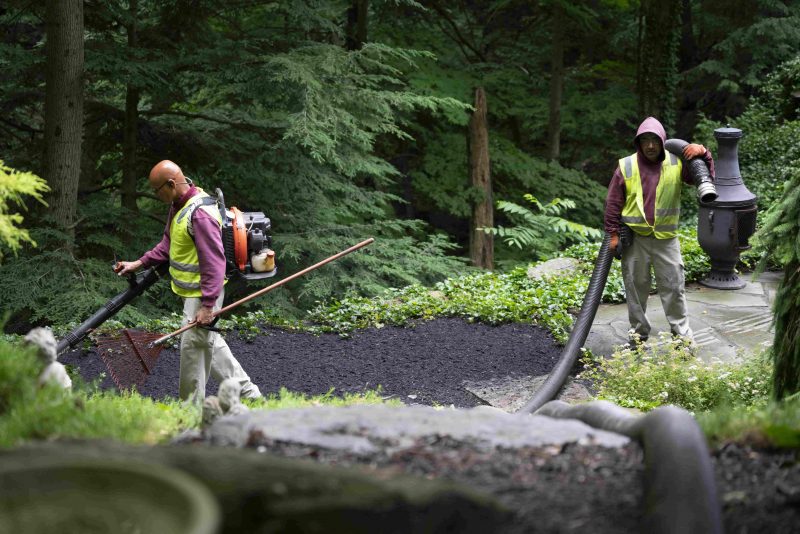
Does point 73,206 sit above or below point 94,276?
above

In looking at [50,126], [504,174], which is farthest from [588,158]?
[50,126]

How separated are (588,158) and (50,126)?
1198 cm

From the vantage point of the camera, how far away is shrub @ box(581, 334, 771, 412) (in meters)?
7.30

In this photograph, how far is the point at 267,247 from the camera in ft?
23.7

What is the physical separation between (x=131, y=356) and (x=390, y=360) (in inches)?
106

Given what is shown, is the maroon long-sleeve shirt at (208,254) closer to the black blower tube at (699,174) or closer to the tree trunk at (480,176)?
the black blower tube at (699,174)

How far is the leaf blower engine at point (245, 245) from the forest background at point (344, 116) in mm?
1609

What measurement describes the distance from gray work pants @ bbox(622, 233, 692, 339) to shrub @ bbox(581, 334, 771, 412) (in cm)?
35

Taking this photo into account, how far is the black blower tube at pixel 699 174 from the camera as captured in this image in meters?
7.98

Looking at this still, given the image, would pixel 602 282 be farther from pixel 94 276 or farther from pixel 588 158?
pixel 588 158

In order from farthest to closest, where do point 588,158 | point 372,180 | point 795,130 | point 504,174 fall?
point 588,158, point 504,174, point 372,180, point 795,130

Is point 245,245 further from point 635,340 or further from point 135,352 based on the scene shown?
point 635,340

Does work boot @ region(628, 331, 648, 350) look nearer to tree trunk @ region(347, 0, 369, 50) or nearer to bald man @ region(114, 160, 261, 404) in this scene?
bald man @ region(114, 160, 261, 404)

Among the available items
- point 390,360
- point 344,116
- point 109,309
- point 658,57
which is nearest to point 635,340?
point 390,360
